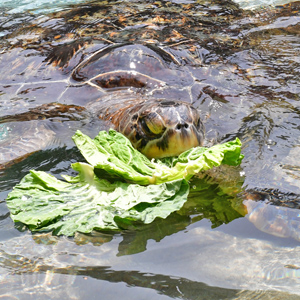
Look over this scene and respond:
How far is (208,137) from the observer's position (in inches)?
139

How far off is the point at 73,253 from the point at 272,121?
233 cm

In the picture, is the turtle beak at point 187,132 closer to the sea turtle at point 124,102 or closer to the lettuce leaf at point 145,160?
the sea turtle at point 124,102

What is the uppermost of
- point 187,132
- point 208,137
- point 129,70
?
point 129,70

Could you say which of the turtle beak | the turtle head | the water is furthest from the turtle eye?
the water

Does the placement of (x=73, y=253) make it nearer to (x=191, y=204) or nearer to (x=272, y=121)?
(x=191, y=204)

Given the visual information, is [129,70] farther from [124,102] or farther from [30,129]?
[30,129]

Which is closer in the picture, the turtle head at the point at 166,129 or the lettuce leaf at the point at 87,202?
the lettuce leaf at the point at 87,202

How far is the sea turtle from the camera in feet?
9.69

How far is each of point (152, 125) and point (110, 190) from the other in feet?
1.96

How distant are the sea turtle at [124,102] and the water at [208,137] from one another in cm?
5

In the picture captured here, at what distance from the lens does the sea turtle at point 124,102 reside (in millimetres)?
2953

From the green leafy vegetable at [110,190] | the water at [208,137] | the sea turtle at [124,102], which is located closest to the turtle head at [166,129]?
the sea turtle at [124,102]

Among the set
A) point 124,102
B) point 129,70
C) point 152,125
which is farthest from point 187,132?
point 129,70

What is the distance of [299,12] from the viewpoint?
6.47 metres
